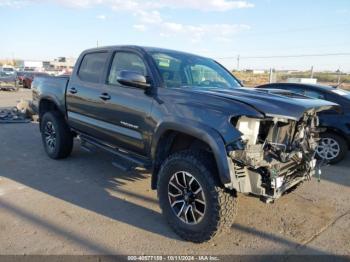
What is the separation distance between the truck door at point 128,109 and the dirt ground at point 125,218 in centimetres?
76

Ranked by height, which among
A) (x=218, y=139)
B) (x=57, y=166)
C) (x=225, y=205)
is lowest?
(x=57, y=166)

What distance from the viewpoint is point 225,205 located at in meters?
3.22

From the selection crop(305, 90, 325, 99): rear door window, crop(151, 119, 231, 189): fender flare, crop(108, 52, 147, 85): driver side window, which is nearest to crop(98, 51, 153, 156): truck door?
crop(108, 52, 147, 85): driver side window

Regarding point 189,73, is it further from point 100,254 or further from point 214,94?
Answer: point 100,254

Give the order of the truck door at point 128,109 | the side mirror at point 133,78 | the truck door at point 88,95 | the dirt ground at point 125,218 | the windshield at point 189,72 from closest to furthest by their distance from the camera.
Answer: the dirt ground at point 125,218, the side mirror at point 133,78, the truck door at point 128,109, the windshield at point 189,72, the truck door at point 88,95

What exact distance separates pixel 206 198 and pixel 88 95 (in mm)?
2632

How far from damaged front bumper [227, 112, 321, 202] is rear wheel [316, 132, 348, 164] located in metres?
2.94

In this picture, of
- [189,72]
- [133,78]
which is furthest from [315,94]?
[133,78]

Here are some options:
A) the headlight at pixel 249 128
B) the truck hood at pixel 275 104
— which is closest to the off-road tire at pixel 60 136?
the truck hood at pixel 275 104

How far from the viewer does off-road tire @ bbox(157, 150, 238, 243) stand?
126 inches

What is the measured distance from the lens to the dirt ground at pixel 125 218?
3.39 meters

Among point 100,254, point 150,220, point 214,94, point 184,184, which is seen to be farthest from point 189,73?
point 100,254

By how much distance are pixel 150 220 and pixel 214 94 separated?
1614 millimetres

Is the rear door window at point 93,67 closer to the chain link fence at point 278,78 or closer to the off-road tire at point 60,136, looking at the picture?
the off-road tire at point 60,136
